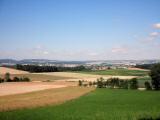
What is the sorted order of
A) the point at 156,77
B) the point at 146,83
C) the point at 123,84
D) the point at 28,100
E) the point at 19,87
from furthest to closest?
the point at 123,84, the point at 156,77, the point at 146,83, the point at 19,87, the point at 28,100

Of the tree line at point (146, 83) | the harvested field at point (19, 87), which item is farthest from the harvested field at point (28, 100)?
the tree line at point (146, 83)

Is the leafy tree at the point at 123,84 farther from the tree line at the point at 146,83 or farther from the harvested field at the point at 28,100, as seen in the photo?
the harvested field at the point at 28,100

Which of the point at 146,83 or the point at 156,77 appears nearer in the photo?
the point at 146,83

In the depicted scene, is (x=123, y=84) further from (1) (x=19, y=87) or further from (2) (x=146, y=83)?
(1) (x=19, y=87)

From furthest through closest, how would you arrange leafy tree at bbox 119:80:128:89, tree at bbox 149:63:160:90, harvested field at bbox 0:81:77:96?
leafy tree at bbox 119:80:128:89, tree at bbox 149:63:160:90, harvested field at bbox 0:81:77:96

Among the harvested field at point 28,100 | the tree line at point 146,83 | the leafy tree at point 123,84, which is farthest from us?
the leafy tree at point 123,84

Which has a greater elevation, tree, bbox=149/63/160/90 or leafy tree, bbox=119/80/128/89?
tree, bbox=149/63/160/90

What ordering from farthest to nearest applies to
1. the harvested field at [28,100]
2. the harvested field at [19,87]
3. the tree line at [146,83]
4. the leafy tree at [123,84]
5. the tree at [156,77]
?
the leafy tree at [123,84] < the tree at [156,77] < the tree line at [146,83] < the harvested field at [19,87] < the harvested field at [28,100]

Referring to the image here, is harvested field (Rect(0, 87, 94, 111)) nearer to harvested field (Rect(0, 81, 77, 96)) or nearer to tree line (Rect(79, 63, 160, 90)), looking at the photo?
harvested field (Rect(0, 81, 77, 96))

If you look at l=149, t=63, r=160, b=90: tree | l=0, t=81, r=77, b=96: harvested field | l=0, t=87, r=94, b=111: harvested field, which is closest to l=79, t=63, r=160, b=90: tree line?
l=149, t=63, r=160, b=90: tree

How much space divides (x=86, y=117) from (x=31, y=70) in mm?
120996

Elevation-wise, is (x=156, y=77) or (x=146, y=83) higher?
(x=156, y=77)

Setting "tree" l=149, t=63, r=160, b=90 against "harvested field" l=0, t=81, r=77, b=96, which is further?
"tree" l=149, t=63, r=160, b=90

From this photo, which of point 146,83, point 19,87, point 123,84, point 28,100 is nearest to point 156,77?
point 146,83
